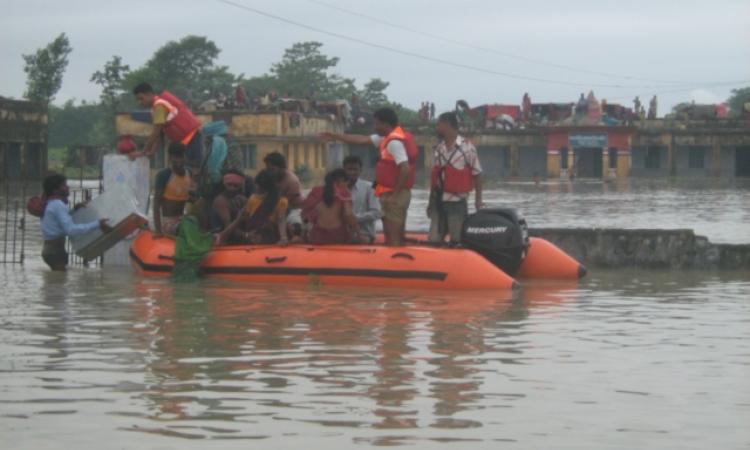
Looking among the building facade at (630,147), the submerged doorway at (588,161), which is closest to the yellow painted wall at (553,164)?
the building facade at (630,147)

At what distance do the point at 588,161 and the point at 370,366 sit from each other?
67789mm

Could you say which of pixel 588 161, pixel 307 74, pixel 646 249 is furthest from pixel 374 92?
pixel 646 249

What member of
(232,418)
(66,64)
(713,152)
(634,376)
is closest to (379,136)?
(634,376)

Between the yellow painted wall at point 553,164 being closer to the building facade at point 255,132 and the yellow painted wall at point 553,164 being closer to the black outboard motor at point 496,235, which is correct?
the building facade at point 255,132

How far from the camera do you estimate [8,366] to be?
28.2 ft

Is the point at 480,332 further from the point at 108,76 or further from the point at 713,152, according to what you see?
the point at 108,76

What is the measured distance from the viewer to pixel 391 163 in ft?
45.0

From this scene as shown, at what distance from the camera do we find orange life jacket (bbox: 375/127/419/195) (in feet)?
44.5

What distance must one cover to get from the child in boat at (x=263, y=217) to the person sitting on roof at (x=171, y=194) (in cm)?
75

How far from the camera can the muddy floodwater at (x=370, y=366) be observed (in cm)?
679

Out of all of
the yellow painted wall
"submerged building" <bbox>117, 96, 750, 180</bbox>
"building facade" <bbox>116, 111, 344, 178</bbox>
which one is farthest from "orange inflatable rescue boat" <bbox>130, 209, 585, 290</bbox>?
the yellow painted wall

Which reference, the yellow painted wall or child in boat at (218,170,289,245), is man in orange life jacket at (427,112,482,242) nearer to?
child in boat at (218,170,289,245)

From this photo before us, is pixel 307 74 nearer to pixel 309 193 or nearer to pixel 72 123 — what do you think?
pixel 72 123

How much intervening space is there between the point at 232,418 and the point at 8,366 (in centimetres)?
213
